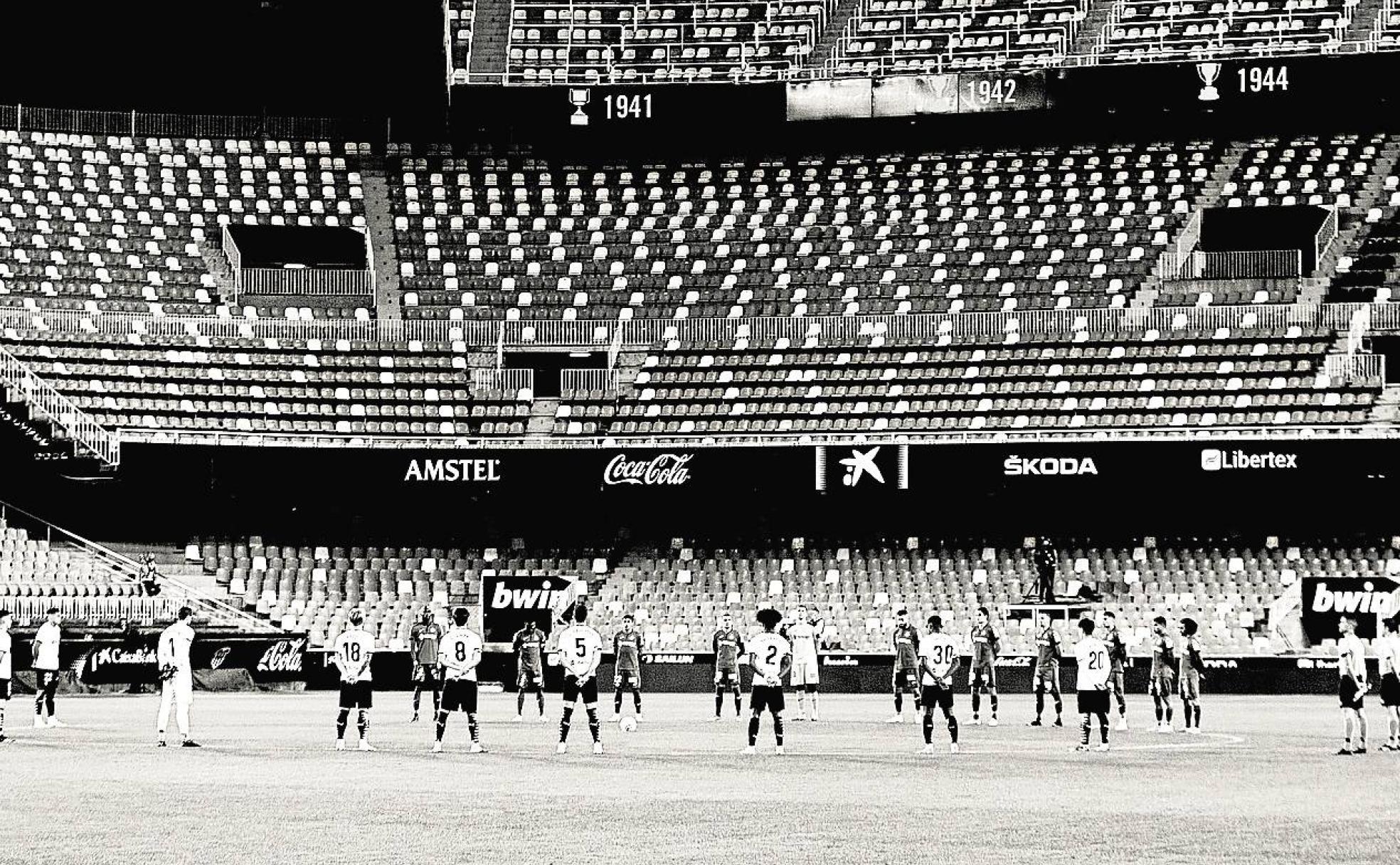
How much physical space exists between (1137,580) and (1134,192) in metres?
13.4

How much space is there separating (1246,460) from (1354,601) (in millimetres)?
6310

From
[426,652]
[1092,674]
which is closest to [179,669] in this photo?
[426,652]

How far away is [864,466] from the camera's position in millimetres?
45688

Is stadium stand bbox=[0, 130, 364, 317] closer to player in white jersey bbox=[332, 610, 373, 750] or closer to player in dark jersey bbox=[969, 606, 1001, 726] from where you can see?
player in dark jersey bbox=[969, 606, 1001, 726]

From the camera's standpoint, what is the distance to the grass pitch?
1393 centimetres

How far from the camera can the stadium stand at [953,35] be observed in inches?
2095

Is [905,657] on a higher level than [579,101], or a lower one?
lower

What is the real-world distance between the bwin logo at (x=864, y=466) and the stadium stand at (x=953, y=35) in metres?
13.2

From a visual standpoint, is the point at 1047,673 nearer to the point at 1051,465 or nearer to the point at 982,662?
the point at 982,662

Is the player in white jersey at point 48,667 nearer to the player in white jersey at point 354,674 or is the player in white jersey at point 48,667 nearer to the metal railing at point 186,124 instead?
the player in white jersey at point 354,674

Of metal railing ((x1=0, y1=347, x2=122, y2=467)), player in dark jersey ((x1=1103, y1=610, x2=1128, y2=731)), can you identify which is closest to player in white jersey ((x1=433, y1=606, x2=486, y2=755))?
player in dark jersey ((x1=1103, y1=610, x2=1128, y2=731))

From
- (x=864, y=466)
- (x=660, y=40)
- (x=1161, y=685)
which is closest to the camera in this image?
(x=1161, y=685)

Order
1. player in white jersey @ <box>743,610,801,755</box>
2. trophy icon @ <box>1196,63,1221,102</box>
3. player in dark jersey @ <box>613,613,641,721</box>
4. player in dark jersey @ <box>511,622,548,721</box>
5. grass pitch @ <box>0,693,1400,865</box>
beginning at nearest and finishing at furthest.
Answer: grass pitch @ <box>0,693,1400,865</box>, player in white jersey @ <box>743,610,801,755</box>, player in dark jersey @ <box>613,613,641,721</box>, player in dark jersey @ <box>511,622,548,721</box>, trophy icon @ <box>1196,63,1221,102</box>

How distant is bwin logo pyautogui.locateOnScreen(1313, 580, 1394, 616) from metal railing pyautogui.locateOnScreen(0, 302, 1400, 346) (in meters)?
10.2
